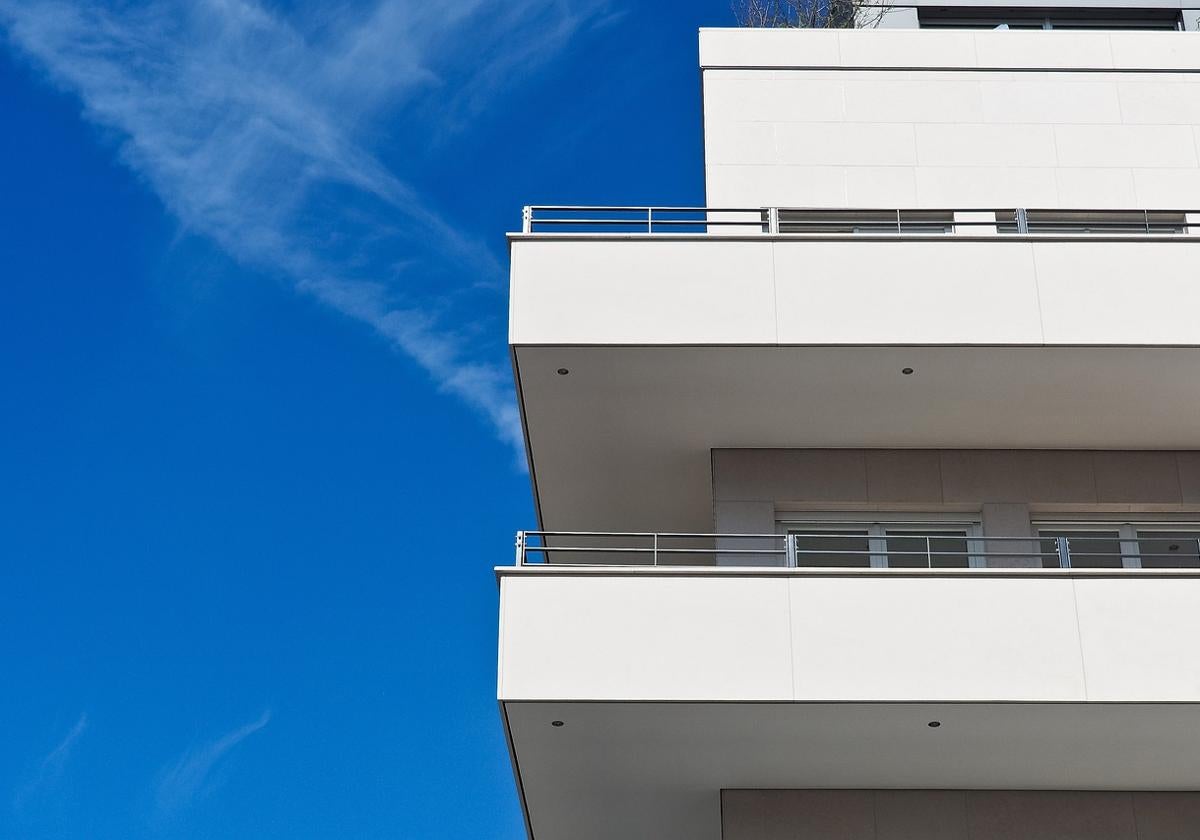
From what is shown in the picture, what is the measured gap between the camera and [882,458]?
15773mm

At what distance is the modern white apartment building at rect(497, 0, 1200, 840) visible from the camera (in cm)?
1267

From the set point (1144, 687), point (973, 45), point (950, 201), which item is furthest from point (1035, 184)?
point (1144, 687)

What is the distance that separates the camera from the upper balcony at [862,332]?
14133 millimetres

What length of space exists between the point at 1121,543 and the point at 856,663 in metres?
4.24

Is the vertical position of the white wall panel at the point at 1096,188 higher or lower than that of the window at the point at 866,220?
higher

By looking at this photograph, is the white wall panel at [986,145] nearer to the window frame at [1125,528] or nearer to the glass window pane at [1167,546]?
the window frame at [1125,528]

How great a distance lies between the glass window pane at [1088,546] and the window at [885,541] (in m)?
0.75

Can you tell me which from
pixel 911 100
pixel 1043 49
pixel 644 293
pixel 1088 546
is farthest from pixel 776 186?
pixel 1088 546

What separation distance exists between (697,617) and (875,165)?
661 centimetres

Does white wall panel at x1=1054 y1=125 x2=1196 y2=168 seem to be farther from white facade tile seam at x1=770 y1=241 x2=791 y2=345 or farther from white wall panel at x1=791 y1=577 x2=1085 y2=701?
white wall panel at x1=791 y1=577 x2=1085 y2=701

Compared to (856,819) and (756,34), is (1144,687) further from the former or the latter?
(756,34)

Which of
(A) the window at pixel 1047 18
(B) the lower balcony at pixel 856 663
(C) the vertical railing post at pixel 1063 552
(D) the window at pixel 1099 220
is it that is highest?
(A) the window at pixel 1047 18

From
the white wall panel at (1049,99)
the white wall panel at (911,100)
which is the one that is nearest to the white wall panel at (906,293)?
the white wall panel at (911,100)

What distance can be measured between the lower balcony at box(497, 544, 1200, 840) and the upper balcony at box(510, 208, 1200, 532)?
7.00ft
